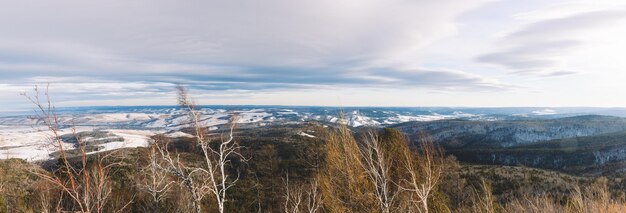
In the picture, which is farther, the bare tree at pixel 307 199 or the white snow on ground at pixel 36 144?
the bare tree at pixel 307 199

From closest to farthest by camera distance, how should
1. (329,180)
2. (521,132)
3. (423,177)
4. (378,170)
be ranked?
(378,170) < (423,177) < (329,180) < (521,132)

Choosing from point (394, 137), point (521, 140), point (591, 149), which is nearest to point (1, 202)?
point (394, 137)

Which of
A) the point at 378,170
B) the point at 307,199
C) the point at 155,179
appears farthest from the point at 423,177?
Result: the point at 155,179

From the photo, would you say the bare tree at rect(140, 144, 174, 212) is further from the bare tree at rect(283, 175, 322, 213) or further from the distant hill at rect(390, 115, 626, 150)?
the distant hill at rect(390, 115, 626, 150)

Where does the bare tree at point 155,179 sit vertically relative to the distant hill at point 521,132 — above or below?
above

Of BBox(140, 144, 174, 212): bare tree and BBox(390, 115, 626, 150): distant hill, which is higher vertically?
BBox(140, 144, 174, 212): bare tree

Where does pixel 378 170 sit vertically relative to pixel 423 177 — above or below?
above

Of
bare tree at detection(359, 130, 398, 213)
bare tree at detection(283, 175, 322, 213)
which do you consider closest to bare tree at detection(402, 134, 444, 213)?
bare tree at detection(359, 130, 398, 213)

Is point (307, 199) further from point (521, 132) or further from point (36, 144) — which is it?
point (521, 132)

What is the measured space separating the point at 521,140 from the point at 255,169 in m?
152

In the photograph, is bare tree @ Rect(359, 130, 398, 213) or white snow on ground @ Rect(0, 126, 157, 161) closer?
white snow on ground @ Rect(0, 126, 157, 161)

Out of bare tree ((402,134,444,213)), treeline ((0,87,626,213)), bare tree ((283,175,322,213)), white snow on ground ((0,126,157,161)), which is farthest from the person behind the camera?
bare tree ((283,175,322,213))

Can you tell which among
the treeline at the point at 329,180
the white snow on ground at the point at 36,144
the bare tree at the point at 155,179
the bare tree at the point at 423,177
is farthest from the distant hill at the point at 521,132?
the bare tree at the point at 155,179

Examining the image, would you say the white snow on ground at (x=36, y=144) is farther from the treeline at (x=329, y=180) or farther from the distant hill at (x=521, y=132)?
the distant hill at (x=521, y=132)
